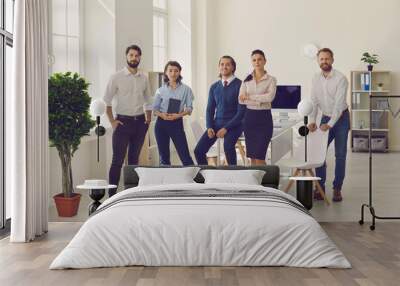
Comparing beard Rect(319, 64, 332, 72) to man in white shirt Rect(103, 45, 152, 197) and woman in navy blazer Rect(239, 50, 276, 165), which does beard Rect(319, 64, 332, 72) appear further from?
man in white shirt Rect(103, 45, 152, 197)

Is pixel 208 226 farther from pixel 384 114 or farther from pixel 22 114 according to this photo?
pixel 384 114

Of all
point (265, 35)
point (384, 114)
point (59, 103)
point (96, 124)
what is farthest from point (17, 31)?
point (384, 114)

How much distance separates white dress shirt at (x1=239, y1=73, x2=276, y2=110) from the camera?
25.9 feet

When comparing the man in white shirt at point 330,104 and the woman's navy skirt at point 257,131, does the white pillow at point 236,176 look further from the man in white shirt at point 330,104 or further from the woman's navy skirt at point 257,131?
the man in white shirt at point 330,104

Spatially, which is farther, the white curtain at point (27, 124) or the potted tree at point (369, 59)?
the potted tree at point (369, 59)

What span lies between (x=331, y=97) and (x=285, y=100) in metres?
0.59

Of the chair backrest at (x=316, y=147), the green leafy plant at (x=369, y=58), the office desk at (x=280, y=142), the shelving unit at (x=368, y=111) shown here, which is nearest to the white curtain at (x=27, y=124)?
the office desk at (x=280, y=142)

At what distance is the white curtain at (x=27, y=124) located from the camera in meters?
6.07

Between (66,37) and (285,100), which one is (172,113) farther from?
(66,37)

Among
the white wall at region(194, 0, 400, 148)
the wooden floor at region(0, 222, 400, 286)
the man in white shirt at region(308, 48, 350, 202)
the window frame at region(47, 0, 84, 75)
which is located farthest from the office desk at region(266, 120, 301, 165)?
the white wall at region(194, 0, 400, 148)

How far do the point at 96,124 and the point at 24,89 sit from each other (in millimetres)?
2006

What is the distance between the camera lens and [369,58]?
13.9 m

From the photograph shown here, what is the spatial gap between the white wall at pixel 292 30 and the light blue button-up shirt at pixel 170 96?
451cm

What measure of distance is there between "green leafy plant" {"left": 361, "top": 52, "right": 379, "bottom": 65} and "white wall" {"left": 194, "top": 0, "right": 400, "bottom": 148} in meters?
0.14
